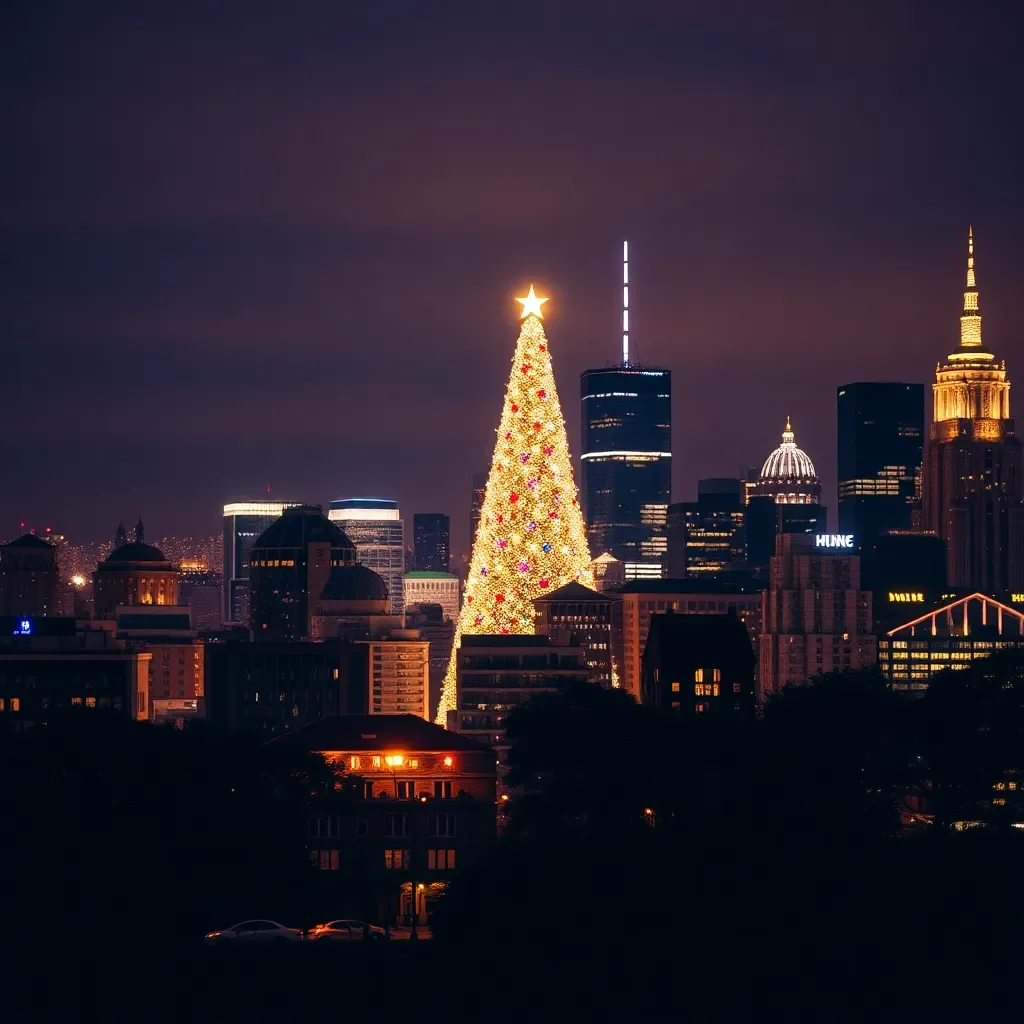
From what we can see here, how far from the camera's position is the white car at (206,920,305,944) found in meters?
104

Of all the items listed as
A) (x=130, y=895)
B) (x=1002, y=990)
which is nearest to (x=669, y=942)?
(x=1002, y=990)

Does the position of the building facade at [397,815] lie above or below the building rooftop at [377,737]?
below

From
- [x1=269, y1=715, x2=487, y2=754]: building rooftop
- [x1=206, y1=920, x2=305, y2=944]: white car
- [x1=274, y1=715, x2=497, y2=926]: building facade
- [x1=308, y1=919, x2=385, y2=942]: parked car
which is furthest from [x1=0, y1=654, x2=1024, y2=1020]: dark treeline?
[x1=269, y1=715, x2=487, y2=754]: building rooftop

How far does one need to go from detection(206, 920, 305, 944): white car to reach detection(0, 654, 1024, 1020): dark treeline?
1.65m

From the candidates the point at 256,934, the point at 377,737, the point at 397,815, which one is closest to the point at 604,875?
the point at 256,934

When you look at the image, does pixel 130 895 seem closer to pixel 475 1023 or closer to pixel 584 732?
pixel 475 1023

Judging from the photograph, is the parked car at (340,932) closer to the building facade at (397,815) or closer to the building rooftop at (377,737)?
the building facade at (397,815)

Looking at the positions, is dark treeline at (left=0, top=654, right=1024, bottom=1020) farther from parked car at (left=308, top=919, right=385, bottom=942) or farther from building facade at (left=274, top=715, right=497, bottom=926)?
building facade at (left=274, top=715, right=497, bottom=926)

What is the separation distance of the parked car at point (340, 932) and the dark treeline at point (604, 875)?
297cm

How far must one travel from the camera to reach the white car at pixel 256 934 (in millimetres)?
103812

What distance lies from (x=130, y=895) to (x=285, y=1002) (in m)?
16.7

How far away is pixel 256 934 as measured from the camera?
4141 inches

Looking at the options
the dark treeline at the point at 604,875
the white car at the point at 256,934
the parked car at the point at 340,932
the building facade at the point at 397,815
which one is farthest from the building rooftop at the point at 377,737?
the white car at the point at 256,934

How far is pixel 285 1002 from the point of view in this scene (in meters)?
94.6
